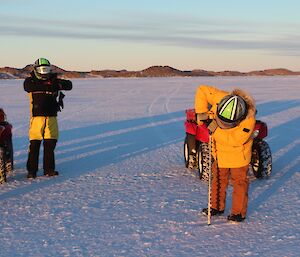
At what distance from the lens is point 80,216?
5.76 meters

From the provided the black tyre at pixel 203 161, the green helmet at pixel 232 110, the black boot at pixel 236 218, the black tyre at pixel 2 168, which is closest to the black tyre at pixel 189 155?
the black tyre at pixel 203 161

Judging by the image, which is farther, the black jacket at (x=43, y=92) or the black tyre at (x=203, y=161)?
the black jacket at (x=43, y=92)

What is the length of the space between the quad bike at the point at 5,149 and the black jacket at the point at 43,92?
1.52 ft

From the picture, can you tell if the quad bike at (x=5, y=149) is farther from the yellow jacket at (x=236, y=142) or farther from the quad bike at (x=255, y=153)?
the yellow jacket at (x=236, y=142)

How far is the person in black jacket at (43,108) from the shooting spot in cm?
770

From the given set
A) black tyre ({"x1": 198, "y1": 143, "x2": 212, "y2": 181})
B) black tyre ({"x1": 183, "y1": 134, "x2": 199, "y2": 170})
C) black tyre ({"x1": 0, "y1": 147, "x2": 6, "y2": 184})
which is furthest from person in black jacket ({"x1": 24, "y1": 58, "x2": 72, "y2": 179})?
black tyre ({"x1": 198, "y1": 143, "x2": 212, "y2": 181})

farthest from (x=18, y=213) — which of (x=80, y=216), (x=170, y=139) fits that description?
(x=170, y=139)

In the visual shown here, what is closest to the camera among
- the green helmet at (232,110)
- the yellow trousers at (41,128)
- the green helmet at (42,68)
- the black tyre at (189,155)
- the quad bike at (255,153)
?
the green helmet at (232,110)

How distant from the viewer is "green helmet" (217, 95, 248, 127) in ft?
17.3

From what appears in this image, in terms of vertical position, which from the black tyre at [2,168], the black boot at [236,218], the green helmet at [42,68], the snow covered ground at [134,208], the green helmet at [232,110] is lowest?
the snow covered ground at [134,208]

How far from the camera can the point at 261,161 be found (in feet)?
24.5

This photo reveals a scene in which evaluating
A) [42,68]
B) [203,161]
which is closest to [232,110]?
[203,161]

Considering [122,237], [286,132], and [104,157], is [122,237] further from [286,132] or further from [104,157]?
[286,132]

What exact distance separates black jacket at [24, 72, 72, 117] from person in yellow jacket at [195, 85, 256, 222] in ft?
9.81
